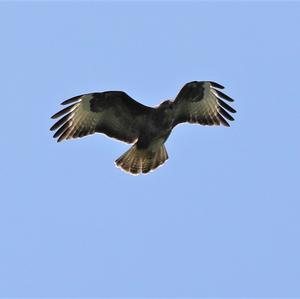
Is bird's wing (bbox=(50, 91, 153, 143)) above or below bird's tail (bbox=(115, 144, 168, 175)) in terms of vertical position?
above

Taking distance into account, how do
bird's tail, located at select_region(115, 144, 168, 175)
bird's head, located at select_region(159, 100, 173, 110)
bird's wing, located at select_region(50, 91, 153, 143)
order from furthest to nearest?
bird's tail, located at select_region(115, 144, 168, 175) < bird's wing, located at select_region(50, 91, 153, 143) < bird's head, located at select_region(159, 100, 173, 110)

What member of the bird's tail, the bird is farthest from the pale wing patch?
the bird's tail

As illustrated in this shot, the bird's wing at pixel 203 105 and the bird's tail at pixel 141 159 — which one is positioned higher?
the bird's wing at pixel 203 105

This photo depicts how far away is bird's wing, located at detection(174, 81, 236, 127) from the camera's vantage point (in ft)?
55.2

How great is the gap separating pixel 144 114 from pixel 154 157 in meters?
0.95

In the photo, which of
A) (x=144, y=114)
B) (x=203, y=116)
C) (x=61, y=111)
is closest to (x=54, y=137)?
(x=61, y=111)

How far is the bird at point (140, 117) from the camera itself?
1633 centimetres

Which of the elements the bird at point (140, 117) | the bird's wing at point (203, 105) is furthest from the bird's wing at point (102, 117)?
the bird's wing at point (203, 105)

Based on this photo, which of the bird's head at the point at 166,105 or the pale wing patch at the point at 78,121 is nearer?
the bird's head at the point at 166,105

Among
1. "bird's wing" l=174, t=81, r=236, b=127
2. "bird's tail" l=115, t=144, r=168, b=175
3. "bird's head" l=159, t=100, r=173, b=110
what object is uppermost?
"bird's wing" l=174, t=81, r=236, b=127

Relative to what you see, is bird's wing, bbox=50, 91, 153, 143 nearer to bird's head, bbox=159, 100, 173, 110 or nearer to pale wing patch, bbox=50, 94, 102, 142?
pale wing patch, bbox=50, 94, 102, 142

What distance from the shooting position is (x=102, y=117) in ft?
55.0

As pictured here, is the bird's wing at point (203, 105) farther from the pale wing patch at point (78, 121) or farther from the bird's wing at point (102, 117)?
the pale wing patch at point (78, 121)

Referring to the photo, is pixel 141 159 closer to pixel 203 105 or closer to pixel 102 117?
pixel 102 117
